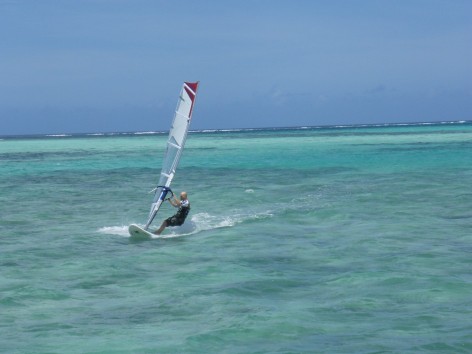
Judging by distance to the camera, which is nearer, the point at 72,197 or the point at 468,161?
the point at 72,197

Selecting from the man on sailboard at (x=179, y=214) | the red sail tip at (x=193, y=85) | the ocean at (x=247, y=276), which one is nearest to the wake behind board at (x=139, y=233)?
the ocean at (x=247, y=276)

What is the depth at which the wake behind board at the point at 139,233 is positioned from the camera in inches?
910

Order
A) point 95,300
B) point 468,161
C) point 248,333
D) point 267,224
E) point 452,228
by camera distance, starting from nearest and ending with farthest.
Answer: point 248,333 < point 95,300 < point 452,228 < point 267,224 < point 468,161

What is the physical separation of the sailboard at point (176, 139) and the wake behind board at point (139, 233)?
30.0 inches

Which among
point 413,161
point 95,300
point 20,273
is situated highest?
point 95,300

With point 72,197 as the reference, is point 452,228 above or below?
above

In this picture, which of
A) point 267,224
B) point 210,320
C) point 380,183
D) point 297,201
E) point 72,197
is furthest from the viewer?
point 380,183

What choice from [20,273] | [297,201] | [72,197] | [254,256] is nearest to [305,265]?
[254,256]

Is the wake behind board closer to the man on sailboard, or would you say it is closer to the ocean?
the ocean

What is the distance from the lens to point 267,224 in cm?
2569

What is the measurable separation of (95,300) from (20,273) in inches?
140

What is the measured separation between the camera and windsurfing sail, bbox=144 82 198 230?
24.2 meters

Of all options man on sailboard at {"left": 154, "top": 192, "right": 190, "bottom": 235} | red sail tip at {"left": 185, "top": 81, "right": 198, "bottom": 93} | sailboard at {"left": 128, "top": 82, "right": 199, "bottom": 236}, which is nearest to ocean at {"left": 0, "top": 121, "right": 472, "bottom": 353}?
man on sailboard at {"left": 154, "top": 192, "right": 190, "bottom": 235}

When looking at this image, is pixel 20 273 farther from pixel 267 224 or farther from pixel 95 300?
pixel 267 224
